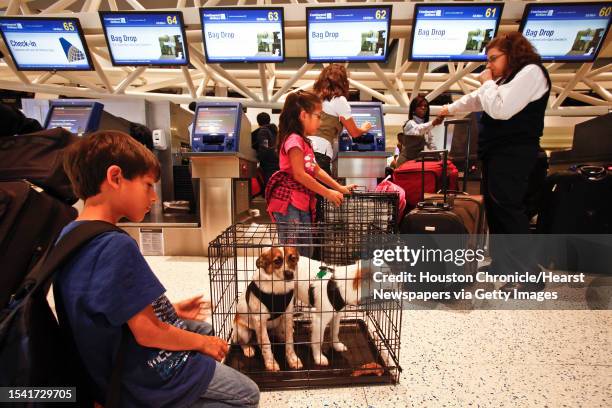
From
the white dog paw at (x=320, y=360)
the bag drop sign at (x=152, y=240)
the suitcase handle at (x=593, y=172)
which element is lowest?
the bag drop sign at (x=152, y=240)

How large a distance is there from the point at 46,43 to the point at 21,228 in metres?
5.29

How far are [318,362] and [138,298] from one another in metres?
0.96

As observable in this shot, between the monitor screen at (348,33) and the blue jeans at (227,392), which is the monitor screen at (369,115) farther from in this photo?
the blue jeans at (227,392)

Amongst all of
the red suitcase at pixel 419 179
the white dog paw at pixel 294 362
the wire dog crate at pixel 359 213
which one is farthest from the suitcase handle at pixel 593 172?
the white dog paw at pixel 294 362

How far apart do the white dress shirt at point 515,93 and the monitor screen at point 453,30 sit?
266 centimetres

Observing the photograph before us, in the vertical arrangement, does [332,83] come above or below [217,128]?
above

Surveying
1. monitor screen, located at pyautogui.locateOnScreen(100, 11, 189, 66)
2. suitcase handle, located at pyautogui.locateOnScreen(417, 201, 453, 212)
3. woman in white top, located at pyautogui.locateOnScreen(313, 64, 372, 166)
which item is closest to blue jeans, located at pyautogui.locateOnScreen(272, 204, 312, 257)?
suitcase handle, located at pyautogui.locateOnScreen(417, 201, 453, 212)

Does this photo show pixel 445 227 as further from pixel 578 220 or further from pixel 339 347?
pixel 578 220

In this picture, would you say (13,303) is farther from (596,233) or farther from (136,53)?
(136,53)

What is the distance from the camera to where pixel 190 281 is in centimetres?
263

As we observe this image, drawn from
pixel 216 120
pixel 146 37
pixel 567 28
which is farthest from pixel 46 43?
pixel 567 28

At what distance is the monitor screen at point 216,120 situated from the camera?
3.53 m

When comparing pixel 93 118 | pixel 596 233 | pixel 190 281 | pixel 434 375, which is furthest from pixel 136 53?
pixel 596 233

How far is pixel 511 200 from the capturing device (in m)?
2.19
